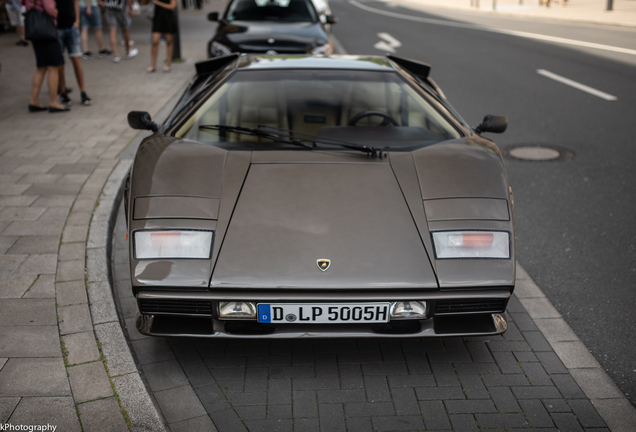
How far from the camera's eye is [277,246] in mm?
2500

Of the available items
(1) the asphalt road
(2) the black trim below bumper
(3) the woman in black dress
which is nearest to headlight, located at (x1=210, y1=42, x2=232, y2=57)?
(3) the woman in black dress

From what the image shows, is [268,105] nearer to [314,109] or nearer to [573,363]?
[314,109]

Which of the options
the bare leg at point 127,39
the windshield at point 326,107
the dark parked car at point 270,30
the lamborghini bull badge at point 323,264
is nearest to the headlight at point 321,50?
the dark parked car at point 270,30

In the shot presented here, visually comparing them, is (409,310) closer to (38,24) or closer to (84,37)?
(38,24)

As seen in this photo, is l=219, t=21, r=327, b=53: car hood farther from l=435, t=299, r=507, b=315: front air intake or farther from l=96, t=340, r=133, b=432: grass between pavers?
l=435, t=299, r=507, b=315: front air intake

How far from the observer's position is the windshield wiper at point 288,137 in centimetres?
312

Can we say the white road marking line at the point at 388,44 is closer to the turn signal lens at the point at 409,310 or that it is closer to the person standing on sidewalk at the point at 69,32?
the person standing on sidewalk at the point at 69,32

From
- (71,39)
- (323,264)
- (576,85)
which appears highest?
(71,39)

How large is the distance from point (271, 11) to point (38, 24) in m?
3.99

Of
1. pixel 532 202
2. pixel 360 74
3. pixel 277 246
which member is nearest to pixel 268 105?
pixel 360 74

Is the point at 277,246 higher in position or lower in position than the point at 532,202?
higher

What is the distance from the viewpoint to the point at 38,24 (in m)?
6.41

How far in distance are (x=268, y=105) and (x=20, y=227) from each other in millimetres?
2057

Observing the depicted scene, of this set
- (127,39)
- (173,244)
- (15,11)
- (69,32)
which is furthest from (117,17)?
(173,244)
